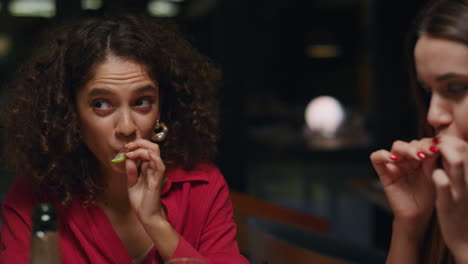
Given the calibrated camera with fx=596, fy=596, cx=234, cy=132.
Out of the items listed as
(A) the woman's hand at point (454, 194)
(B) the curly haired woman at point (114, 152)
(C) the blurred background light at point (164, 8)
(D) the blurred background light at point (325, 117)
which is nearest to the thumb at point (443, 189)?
(A) the woman's hand at point (454, 194)

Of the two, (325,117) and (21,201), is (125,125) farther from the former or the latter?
(325,117)

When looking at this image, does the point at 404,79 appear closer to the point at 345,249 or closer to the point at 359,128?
the point at 359,128

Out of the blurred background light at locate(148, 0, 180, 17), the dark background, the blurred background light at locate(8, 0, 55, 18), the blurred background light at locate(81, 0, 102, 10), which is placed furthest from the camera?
the dark background

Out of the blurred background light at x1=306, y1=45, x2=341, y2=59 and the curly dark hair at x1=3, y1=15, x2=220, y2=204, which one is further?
the blurred background light at x1=306, y1=45, x2=341, y2=59

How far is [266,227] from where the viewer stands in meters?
2.04

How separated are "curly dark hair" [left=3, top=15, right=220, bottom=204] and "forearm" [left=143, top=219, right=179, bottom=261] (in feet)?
0.79

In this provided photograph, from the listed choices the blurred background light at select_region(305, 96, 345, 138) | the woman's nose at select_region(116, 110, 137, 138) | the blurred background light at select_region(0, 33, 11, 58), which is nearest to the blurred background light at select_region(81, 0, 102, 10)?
the blurred background light at select_region(0, 33, 11, 58)

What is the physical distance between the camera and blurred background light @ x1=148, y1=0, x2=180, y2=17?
2.92 m

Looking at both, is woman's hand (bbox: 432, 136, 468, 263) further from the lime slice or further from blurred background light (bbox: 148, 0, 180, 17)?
blurred background light (bbox: 148, 0, 180, 17)

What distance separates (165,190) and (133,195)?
0.61 feet

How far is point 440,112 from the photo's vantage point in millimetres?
1181

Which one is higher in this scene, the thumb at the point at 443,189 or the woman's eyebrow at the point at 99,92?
the woman's eyebrow at the point at 99,92

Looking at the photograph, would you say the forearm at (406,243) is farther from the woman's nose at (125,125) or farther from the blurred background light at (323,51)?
the blurred background light at (323,51)

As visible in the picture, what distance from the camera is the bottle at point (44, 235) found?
3.15ft
